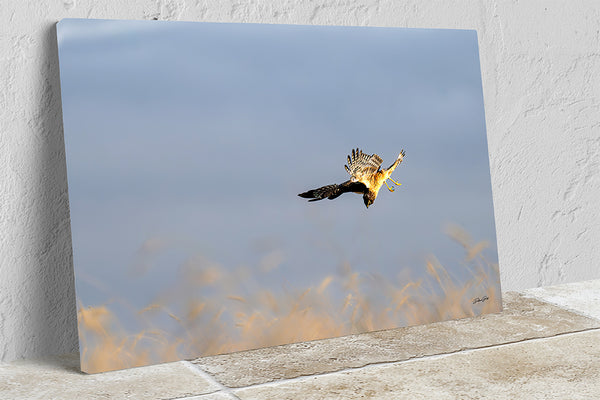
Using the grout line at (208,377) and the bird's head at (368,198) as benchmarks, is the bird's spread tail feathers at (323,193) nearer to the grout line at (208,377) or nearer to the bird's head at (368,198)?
the bird's head at (368,198)

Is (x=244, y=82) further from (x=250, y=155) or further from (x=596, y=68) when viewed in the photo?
(x=596, y=68)

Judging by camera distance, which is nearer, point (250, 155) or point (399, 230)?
point (250, 155)

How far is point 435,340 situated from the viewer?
259 centimetres

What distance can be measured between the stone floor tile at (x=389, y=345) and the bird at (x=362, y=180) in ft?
1.76

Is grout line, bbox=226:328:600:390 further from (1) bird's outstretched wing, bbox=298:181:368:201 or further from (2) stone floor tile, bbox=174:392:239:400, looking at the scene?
(1) bird's outstretched wing, bbox=298:181:368:201

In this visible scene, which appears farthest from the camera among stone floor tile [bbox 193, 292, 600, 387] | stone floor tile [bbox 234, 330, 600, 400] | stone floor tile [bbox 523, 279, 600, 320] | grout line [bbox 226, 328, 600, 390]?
stone floor tile [bbox 523, 279, 600, 320]

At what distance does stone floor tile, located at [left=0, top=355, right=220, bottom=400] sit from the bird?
2.73 ft

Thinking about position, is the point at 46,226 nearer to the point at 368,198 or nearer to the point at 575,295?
the point at 368,198

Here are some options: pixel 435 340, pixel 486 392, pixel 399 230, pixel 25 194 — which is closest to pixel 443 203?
pixel 399 230

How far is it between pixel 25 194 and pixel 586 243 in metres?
2.49

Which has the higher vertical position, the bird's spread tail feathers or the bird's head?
the bird's spread tail feathers

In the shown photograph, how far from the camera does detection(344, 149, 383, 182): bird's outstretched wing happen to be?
275cm

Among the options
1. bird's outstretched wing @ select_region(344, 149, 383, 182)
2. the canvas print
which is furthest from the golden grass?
bird's outstretched wing @ select_region(344, 149, 383, 182)

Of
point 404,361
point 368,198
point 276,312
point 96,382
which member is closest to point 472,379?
point 404,361
